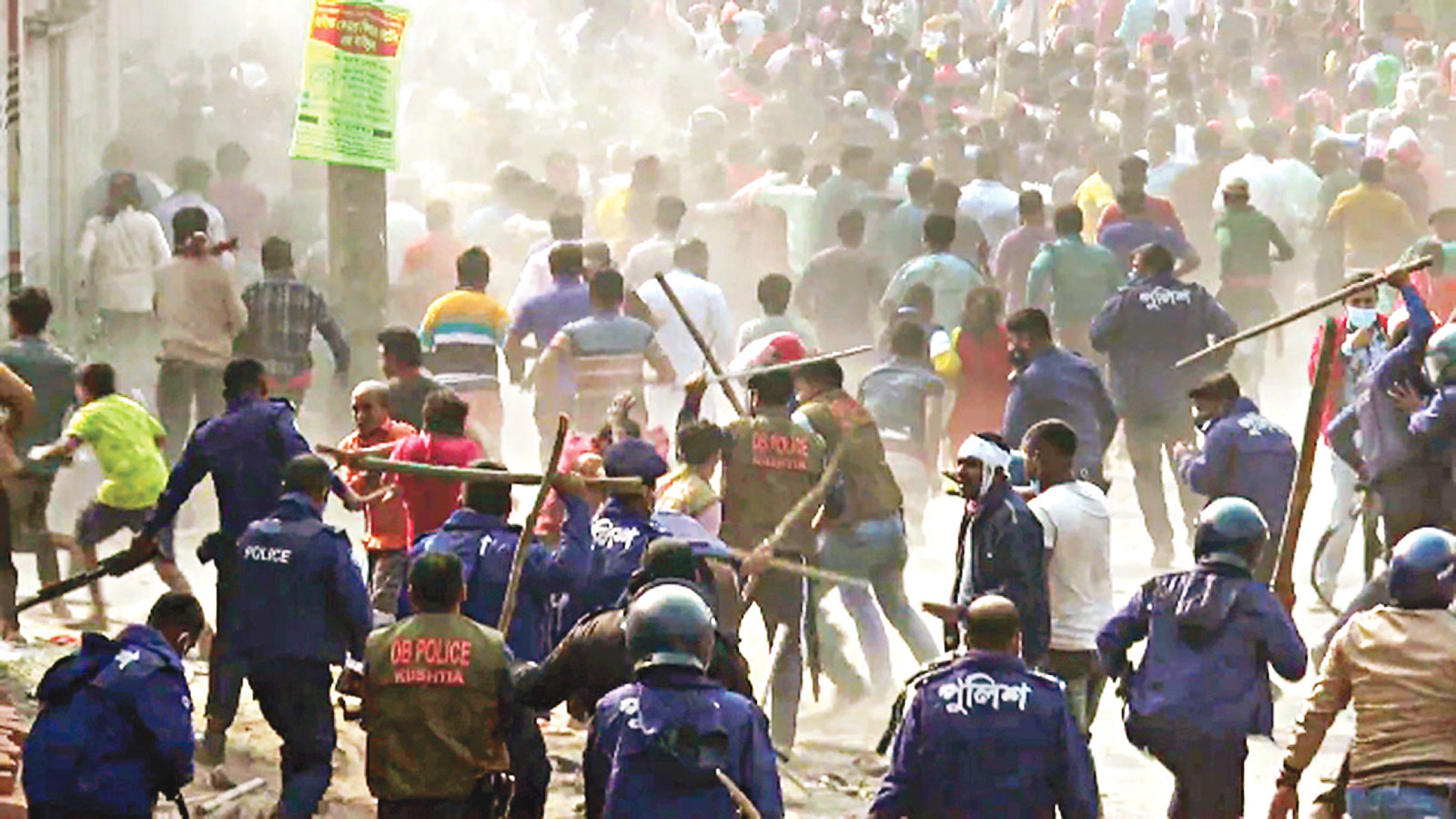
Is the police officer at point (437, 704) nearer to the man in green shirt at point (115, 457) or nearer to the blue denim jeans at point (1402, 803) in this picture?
the blue denim jeans at point (1402, 803)

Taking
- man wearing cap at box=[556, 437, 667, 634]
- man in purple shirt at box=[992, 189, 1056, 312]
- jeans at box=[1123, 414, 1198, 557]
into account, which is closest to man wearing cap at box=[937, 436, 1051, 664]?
man wearing cap at box=[556, 437, 667, 634]

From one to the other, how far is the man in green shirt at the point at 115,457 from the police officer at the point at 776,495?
8.43ft

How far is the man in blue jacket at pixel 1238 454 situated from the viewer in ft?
48.8

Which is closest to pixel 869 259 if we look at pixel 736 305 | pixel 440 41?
pixel 736 305

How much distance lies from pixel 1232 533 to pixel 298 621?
10.1 ft

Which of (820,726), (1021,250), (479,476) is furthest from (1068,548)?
(1021,250)

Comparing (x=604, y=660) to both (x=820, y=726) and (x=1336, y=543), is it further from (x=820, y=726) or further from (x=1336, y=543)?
(x=1336, y=543)

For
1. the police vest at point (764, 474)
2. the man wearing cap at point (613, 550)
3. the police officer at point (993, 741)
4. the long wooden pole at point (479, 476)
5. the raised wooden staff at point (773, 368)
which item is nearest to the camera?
the police officer at point (993, 741)

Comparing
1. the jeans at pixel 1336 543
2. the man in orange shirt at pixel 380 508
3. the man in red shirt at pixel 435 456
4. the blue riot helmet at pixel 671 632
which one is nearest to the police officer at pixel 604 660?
the blue riot helmet at pixel 671 632

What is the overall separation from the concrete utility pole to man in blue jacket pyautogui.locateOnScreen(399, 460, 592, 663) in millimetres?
5979

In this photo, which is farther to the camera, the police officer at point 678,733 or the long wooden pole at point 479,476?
the long wooden pole at point 479,476

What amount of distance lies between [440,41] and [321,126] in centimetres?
1884

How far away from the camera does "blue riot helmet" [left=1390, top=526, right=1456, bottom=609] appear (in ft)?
33.9

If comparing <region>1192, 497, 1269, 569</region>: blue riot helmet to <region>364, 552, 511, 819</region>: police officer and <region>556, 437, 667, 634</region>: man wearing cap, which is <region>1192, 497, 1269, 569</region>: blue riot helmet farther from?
<region>364, 552, 511, 819</region>: police officer
